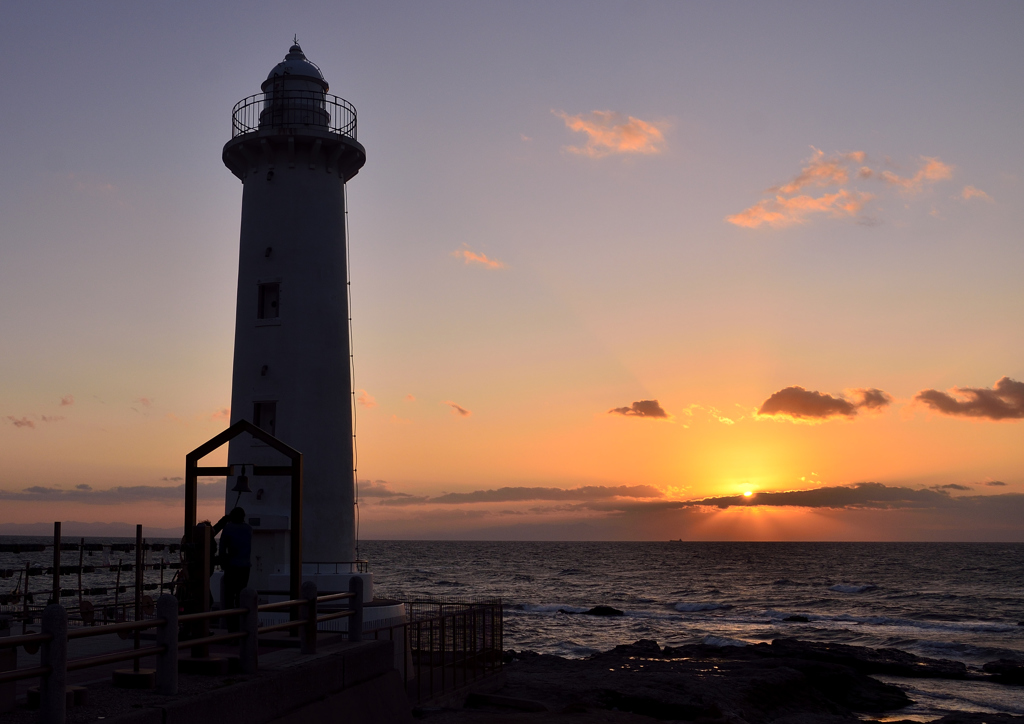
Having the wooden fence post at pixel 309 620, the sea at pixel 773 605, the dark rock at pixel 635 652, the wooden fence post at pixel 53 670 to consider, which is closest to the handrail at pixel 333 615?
the wooden fence post at pixel 309 620

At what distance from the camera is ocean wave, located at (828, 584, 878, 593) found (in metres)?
80.2

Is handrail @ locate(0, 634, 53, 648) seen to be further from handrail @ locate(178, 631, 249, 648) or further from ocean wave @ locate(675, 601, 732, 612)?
ocean wave @ locate(675, 601, 732, 612)

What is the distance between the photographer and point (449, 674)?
74.2 ft

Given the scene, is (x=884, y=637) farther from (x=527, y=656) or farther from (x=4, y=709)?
(x=4, y=709)

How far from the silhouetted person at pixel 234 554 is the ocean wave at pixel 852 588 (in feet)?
253

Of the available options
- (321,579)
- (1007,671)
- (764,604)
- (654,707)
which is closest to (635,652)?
(1007,671)

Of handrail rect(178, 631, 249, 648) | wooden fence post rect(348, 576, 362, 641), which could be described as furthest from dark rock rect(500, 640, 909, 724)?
handrail rect(178, 631, 249, 648)

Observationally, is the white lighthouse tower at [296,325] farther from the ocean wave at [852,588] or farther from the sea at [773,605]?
the ocean wave at [852,588]

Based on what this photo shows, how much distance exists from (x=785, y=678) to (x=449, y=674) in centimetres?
1229

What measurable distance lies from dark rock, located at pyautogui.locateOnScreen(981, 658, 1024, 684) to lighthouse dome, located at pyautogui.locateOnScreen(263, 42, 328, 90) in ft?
106

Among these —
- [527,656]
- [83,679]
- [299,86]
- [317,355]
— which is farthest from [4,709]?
[527,656]

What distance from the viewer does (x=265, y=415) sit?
2192cm

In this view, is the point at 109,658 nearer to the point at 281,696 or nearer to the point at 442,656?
the point at 281,696

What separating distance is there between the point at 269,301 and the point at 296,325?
1.25m
